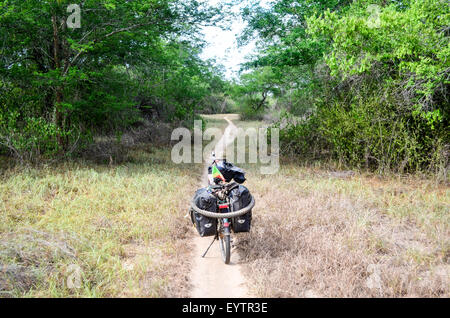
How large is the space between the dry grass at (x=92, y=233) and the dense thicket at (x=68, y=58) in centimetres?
137

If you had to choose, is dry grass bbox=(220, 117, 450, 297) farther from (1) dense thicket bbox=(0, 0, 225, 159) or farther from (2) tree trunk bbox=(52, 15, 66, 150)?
(2) tree trunk bbox=(52, 15, 66, 150)

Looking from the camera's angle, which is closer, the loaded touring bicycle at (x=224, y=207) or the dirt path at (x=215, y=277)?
the dirt path at (x=215, y=277)

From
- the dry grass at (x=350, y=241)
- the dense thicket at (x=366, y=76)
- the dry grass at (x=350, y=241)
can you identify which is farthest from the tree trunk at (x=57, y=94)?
the dense thicket at (x=366, y=76)

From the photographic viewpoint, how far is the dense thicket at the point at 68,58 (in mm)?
8477

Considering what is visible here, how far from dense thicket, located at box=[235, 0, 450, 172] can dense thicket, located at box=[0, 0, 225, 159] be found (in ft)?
10.9

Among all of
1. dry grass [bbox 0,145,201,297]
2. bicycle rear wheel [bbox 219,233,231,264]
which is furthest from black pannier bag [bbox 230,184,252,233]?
dry grass [bbox 0,145,201,297]

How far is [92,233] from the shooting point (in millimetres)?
5129

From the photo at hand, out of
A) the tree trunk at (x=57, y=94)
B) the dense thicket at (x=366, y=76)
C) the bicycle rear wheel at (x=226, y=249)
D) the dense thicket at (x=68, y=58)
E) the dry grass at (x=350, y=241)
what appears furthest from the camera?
the tree trunk at (x=57, y=94)

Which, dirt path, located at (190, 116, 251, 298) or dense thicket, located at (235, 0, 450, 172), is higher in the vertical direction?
dense thicket, located at (235, 0, 450, 172)

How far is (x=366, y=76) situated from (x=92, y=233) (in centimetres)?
860

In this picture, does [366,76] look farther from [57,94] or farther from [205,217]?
[57,94]

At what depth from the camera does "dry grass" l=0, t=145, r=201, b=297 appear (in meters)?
3.76

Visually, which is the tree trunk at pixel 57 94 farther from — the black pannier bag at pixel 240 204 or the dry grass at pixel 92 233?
the black pannier bag at pixel 240 204
